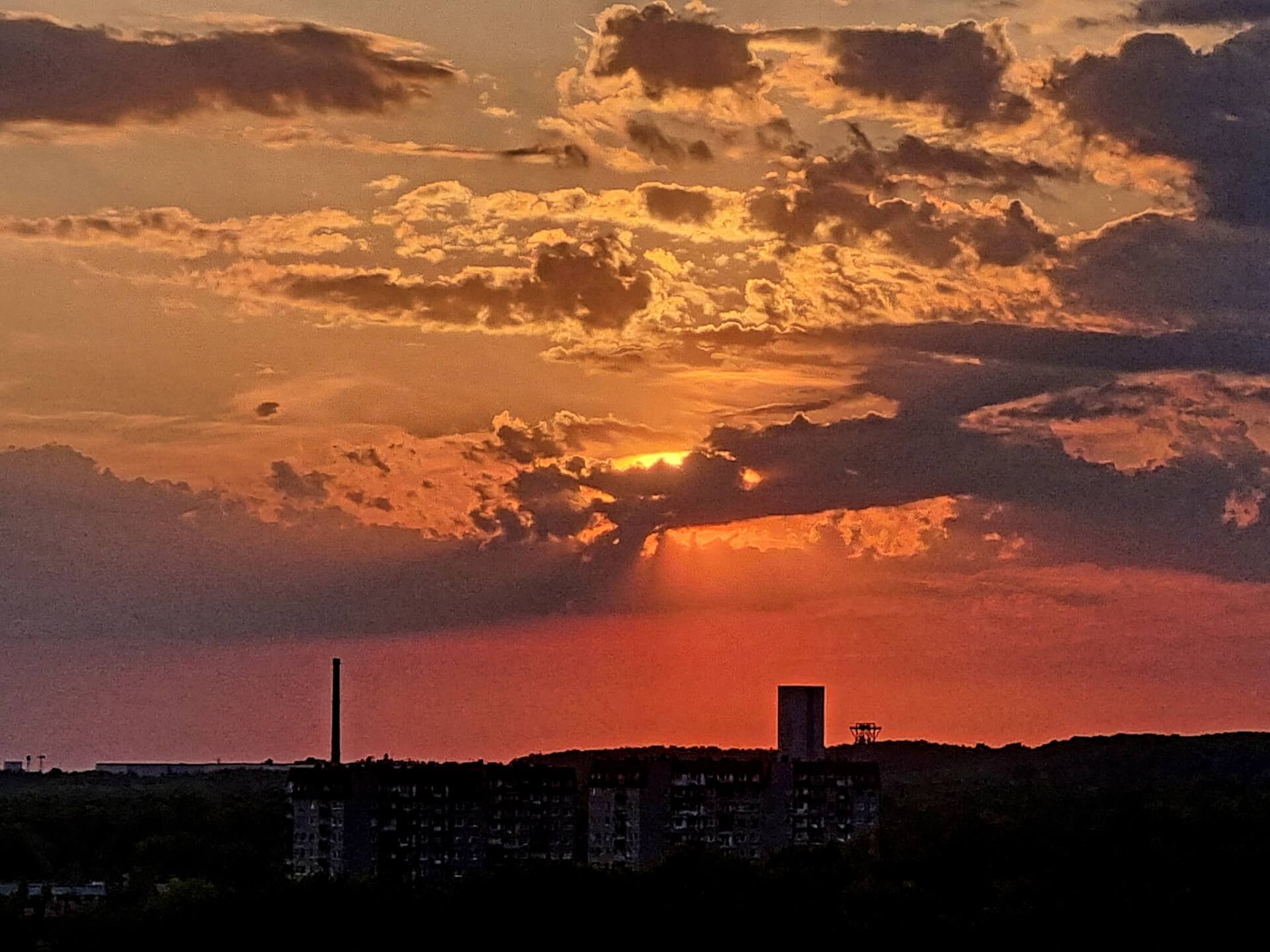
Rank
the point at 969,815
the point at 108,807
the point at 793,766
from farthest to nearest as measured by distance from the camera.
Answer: the point at 108,807, the point at 793,766, the point at 969,815

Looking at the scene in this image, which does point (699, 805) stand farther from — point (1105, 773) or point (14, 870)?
point (1105, 773)

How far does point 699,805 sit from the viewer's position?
402 ft

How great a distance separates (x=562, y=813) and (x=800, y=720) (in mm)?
35303

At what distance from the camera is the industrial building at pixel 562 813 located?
116m

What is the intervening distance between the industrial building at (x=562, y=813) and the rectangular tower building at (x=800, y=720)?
2330cm

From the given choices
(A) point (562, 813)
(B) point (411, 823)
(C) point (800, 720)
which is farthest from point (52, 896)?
(C) point (800, 720)

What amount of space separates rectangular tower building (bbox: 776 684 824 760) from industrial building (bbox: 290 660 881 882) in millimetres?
23304

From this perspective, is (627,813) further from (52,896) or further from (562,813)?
(52,896)

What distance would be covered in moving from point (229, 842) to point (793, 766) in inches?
1141

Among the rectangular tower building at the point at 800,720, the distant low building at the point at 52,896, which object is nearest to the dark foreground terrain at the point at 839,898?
the distant low building at the point at 52,896

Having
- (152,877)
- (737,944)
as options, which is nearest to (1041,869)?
(737,944)

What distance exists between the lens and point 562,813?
121 metres

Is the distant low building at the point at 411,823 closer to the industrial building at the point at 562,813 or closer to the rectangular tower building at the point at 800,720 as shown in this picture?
the industrial building at the point at 562,813

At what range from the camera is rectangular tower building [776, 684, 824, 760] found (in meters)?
154
